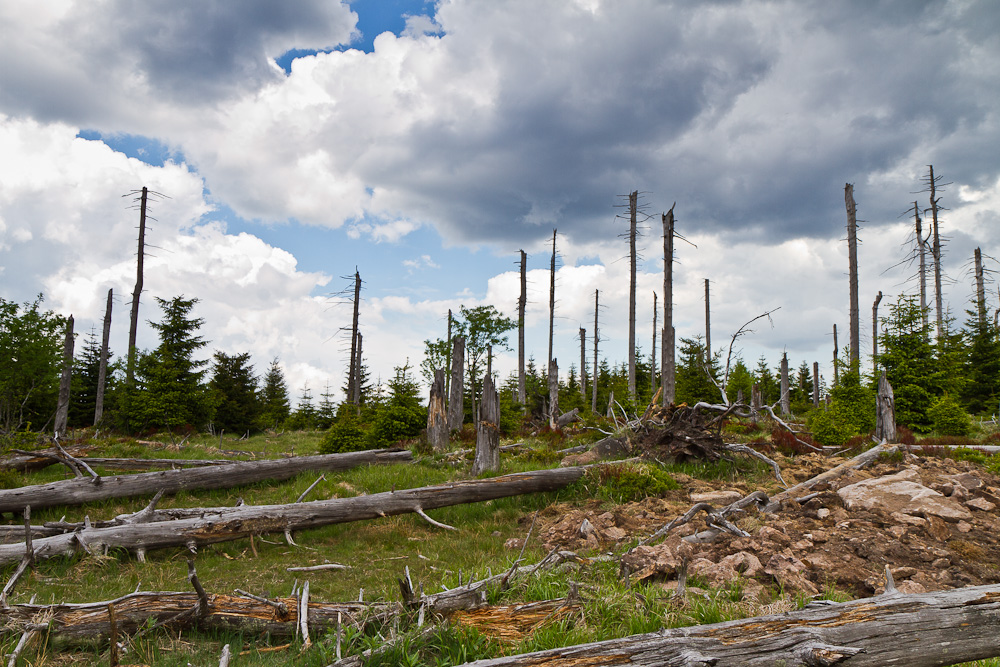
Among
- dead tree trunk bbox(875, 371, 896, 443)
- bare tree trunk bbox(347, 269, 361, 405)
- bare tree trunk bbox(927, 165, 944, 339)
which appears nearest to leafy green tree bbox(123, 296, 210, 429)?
bare tree trunk bbox(347, 269, 361, 405)

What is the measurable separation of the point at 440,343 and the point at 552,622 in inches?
1340

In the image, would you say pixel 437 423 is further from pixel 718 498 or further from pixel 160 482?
pixel 718 498

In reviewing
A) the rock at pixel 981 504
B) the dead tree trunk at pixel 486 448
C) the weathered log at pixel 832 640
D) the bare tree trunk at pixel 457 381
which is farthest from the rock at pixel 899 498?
the bare tree trunk at pixel 457 381

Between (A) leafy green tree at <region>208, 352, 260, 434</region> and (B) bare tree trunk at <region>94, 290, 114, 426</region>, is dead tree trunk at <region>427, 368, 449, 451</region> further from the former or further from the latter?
(B) bare tree trunk at <region>94, 290, 114, 426</region>

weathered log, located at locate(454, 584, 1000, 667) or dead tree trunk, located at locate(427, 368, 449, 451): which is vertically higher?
dead tree trunk, located at locate(427, 368, 449, 451)

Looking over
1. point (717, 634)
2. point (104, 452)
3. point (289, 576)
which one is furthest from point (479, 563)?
point (104, 452)

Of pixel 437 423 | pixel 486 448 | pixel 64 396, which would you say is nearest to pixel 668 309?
pixel 437 423

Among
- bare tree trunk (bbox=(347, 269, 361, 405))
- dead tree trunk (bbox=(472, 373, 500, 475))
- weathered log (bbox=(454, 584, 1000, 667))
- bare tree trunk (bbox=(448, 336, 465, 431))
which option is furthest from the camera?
bare tree trunk (bbox=(347, 269, 361, 405))

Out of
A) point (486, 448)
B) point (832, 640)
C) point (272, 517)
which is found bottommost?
point (272, 517)

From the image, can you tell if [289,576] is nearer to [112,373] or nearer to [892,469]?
[892,469]

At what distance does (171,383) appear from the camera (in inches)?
871

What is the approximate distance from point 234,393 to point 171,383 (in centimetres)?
649

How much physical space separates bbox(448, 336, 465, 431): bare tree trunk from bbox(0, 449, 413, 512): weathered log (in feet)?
16.1

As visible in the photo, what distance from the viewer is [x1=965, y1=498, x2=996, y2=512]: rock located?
7438 millimetres
